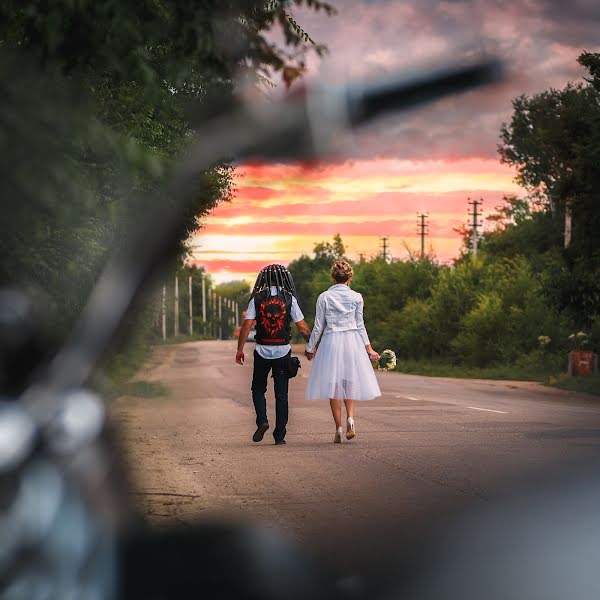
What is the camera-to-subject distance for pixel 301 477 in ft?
33.9

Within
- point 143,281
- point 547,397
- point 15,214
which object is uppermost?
point 15,214

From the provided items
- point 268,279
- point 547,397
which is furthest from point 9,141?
point 547,397

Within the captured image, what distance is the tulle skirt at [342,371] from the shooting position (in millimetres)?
13375

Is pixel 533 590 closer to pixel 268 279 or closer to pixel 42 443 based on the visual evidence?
pixel 42 443

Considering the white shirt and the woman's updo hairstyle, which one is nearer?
the white shirt

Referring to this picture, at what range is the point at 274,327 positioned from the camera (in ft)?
42.7

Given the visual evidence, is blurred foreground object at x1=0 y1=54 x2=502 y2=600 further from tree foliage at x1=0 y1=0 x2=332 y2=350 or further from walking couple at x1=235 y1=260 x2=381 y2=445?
walking couple at x1=235 y1=260 x2=381 y2=445

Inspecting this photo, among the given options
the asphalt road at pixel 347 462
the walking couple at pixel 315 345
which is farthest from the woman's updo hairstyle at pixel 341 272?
the asphalt road at pixel 347 462

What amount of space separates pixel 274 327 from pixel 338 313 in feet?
2.79

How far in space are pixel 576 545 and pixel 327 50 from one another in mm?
3861

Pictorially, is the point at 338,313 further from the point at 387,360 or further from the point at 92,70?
the point at 92,70

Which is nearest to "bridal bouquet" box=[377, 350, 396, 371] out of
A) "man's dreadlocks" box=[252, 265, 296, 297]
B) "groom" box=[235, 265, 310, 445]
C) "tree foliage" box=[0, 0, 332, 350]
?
"groom" box=[235, 265, 310, 445]

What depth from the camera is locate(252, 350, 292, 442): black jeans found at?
1314cm

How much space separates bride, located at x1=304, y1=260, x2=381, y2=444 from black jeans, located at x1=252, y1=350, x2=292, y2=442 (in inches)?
13.4
